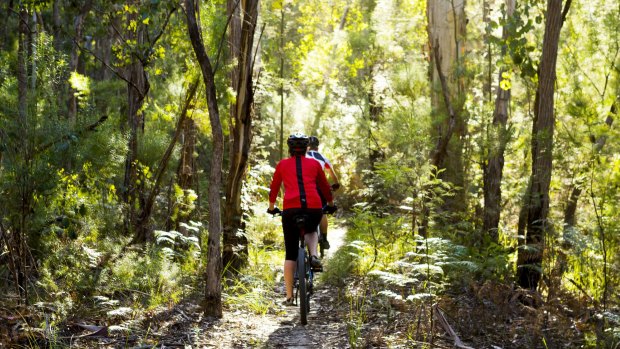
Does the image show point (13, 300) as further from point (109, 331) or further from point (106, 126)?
point (106, 126)

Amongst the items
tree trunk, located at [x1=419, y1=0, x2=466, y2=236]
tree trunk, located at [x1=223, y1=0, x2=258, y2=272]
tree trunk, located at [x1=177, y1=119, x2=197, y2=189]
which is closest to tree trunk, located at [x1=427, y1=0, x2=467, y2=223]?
tree trunk, located at [x1=419, y1=0, x2=466, y2=236]

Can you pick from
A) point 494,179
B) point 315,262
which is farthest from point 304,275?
point 494,179

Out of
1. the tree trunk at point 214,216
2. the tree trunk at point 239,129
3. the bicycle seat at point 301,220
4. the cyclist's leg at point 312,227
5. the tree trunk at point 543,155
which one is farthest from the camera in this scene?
the tree trunk at point 239,129

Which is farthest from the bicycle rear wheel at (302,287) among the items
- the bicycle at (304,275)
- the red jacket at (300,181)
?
the red jacket at (300,181)

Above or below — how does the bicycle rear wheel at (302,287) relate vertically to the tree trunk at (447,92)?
below

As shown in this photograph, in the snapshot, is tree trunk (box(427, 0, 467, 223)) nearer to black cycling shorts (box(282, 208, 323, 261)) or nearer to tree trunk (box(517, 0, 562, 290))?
tree trunk (box(517, 0, 562, 290))

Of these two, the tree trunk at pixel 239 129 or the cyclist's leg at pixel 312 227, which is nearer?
the cyclist's leg at pixel 312 227

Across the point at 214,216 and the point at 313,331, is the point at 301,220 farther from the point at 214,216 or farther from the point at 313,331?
the point at 313,331

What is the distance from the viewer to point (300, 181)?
24.4 feet

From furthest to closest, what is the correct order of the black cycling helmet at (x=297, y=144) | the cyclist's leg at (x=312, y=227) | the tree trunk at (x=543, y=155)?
the tree trunk at (x=543, y=155)
the black cycling helmet at (x=297, y=144)
the cyclist's leg at (x=312, y=227)

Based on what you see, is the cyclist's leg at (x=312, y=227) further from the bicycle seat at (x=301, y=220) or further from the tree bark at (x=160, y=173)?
the tree bark at (x=160, y=173)

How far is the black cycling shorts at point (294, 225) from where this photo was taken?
7398 mm

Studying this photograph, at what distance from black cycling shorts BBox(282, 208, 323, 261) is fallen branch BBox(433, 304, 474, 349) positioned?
5.77 ft

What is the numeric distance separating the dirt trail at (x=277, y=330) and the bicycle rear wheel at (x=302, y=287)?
0.15 meters
